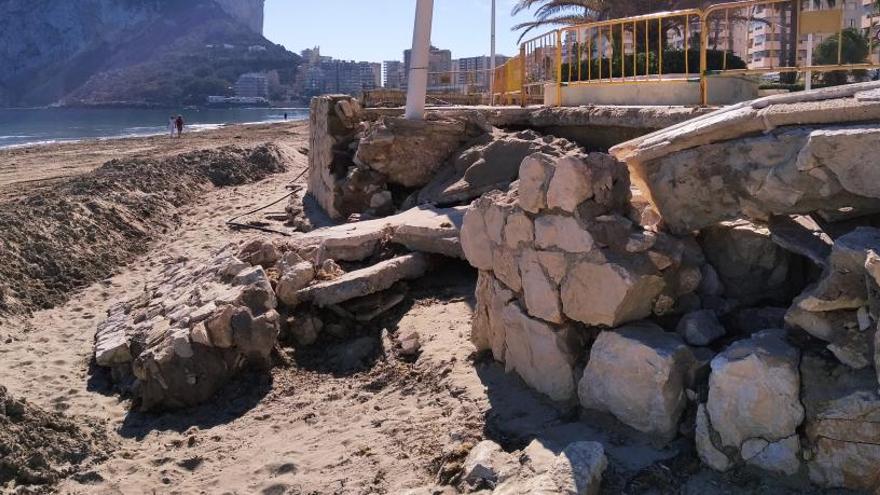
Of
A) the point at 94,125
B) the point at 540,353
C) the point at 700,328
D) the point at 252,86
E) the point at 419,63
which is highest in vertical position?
the point at 252,86

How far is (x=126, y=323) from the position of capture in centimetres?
798

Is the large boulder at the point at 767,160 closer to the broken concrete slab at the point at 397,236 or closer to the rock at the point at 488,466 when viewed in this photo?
the rock at the point at 488,466

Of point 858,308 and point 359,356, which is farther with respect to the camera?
point 359,356

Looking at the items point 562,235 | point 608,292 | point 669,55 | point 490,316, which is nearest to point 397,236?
point 490,316

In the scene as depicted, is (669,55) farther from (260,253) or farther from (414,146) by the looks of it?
(260,253)

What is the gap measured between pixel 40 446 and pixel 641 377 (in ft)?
13.4

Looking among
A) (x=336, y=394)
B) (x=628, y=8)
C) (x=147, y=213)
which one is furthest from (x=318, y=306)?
(x=628, y=8)

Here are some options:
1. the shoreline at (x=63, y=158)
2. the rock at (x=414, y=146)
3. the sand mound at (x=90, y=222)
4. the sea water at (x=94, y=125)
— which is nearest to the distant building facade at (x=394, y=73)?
the sea water at (x=94, y=125)

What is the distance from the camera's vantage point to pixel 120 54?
460 ft

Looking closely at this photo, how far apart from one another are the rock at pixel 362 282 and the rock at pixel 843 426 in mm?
4205

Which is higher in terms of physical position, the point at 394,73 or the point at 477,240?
the point at 394,73

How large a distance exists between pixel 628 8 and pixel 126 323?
1397cm

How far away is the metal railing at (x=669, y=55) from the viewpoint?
807 centimetres

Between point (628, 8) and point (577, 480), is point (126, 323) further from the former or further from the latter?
point (628, 8)
